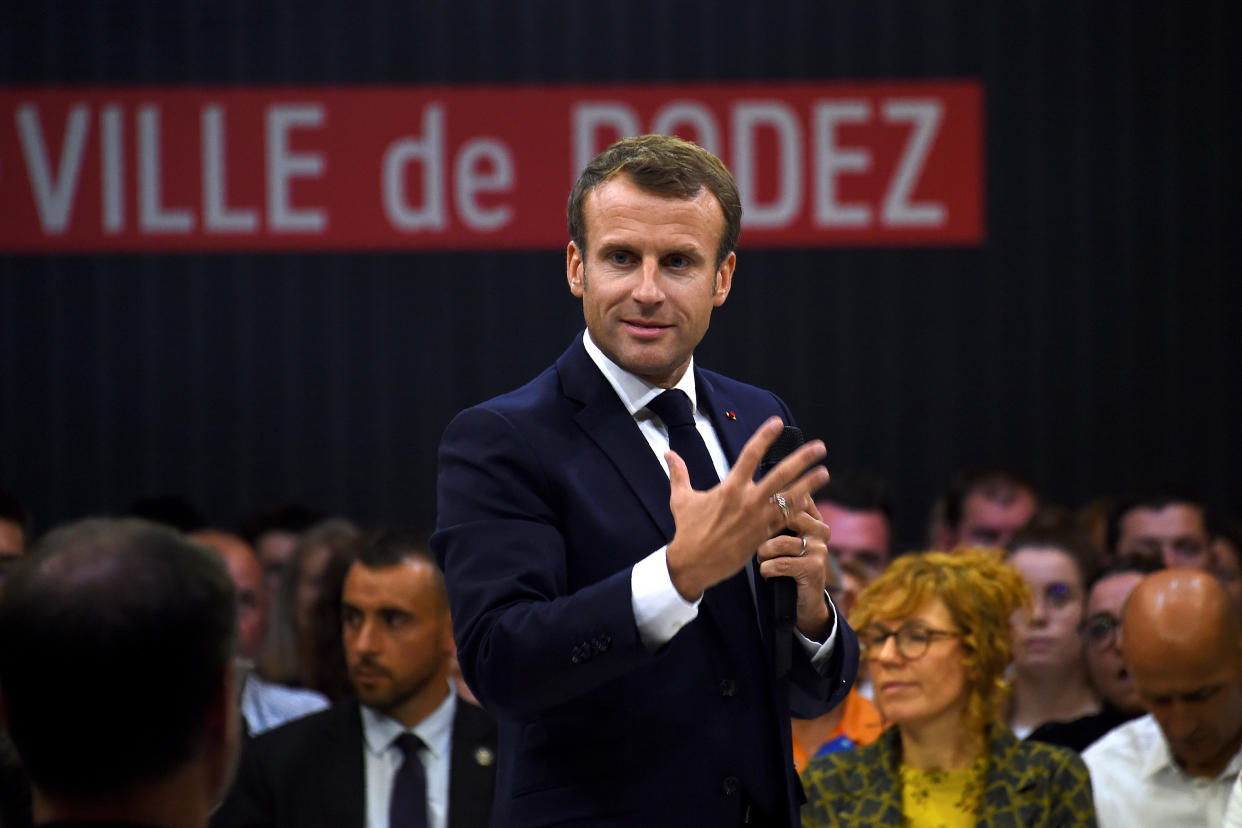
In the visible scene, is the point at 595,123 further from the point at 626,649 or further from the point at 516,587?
the point at 626,649

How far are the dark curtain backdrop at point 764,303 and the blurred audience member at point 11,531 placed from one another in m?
2.42

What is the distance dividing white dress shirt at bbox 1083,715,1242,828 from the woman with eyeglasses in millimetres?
231

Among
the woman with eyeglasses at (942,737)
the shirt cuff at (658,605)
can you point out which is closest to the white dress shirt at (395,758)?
the woman with eyeglasses at (942,737)

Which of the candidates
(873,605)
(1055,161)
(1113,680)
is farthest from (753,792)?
(1055,161)

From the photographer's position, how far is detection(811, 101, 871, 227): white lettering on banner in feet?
20.6

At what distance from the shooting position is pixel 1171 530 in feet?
15.9

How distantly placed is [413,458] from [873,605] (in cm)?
349

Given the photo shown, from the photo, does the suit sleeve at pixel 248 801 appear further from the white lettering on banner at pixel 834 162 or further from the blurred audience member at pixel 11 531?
the white lettering on banner at pixel 834 162

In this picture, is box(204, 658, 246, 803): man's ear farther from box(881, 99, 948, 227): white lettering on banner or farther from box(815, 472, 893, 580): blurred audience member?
box(881, 99, 948, 227): white lettering on banner

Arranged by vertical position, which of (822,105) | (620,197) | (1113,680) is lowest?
(1113,680)

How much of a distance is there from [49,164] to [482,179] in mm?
1692

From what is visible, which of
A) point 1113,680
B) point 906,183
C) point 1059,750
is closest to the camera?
point 1059,750

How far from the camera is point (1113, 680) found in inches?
147

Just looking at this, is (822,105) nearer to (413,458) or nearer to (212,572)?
(413,458)
